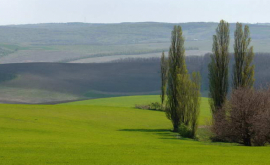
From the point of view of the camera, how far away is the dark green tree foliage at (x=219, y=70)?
4203cm

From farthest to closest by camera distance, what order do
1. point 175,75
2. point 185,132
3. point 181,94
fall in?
point 175,75
point 181,94
point 185,132

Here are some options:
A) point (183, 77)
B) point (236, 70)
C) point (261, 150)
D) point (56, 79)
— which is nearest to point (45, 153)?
point (261, 150)

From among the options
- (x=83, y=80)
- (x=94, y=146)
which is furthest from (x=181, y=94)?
(x=83, y=80)

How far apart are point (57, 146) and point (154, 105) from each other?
112 ft

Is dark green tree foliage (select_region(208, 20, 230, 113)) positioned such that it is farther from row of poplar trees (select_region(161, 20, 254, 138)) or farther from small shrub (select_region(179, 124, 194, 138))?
small shrub (select_region(179, 124, 194, 138))

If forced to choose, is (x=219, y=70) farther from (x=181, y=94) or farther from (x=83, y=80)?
(x=83, y=80)

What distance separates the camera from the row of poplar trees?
3859 centimetres

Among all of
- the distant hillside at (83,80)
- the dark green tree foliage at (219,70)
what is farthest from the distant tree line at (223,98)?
the distant hillside at (83,80)

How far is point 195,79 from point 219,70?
4888 mm

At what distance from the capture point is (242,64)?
4353 cm

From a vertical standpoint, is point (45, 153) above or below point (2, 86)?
above

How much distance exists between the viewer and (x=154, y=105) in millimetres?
58969

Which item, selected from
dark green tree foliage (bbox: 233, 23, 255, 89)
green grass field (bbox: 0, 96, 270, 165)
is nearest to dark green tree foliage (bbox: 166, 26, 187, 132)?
green grass field (bbox: 0, 96, 270, 165)

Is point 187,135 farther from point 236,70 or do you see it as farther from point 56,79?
point 56,79
